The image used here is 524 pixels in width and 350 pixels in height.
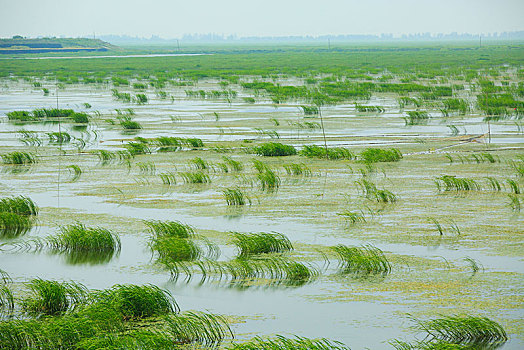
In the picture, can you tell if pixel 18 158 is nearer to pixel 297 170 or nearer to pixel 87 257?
pixel 297 170

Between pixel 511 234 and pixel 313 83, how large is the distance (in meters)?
37.0

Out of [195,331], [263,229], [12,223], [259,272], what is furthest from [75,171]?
[195,331]

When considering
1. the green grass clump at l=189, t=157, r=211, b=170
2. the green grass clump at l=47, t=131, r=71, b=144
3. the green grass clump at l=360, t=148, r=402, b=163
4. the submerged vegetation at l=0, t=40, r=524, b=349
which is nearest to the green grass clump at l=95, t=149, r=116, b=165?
the submerged vegetation at l=0, t=40, r=524, b=349

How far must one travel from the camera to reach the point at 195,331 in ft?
23.5

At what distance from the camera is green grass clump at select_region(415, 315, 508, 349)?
23.2ft

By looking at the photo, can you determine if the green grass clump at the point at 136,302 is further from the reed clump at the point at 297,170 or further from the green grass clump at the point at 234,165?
the green grass clump at the point at 234,165

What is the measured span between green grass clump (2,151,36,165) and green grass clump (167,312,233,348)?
12162 millimetres

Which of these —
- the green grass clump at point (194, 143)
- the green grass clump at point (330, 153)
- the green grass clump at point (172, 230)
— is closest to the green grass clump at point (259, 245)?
the green grass clump at point (172, 230)

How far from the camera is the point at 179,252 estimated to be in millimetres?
10102

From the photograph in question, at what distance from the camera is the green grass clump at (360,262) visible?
30.6ft

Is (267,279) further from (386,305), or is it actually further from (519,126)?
(519,126)

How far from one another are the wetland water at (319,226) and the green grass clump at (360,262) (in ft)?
0.68

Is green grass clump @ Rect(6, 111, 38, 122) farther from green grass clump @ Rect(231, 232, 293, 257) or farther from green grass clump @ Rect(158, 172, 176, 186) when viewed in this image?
green grass clump @ Rect(231, 232, 293, 257)

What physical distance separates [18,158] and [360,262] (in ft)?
38.2
